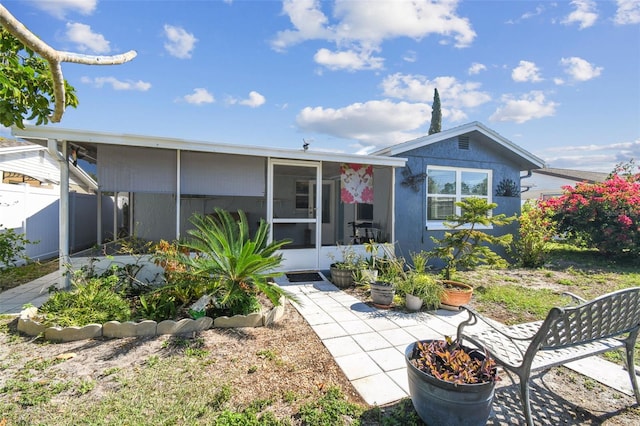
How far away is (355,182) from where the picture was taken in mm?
7457

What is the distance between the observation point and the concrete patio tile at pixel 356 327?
393cm

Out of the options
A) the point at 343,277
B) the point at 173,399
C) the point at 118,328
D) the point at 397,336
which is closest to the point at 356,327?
the point at 397,336

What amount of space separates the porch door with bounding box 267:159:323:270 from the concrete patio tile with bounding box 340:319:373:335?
2.66m

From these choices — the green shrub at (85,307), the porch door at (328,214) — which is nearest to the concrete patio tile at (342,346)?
the green shrub at (85,307)

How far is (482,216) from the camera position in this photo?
223 inches

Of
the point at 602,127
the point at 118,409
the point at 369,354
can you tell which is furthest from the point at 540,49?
the point at 118,409

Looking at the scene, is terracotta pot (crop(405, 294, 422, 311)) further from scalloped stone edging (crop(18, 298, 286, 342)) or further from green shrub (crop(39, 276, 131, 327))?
green shrub (crop(39, 276, 131, 327))

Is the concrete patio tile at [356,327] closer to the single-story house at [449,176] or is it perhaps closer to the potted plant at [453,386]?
the potted plant at [453,386]

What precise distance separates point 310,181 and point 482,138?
527cm

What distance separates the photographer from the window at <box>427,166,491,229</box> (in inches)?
327

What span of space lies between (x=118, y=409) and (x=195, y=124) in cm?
969

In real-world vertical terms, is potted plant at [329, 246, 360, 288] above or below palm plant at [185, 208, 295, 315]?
below

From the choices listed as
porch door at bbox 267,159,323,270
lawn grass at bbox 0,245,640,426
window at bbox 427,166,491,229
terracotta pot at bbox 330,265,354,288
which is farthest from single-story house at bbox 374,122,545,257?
lawn grass at bbox 0,245,640,426

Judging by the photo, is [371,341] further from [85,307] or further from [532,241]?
[532,241]
